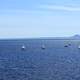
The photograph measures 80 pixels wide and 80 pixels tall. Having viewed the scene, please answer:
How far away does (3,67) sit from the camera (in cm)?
6122

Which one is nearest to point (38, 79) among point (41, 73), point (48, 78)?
point (48, 78)

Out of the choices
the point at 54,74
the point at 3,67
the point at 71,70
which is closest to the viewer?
the point at 54,74

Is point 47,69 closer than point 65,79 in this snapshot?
No

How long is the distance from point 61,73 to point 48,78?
16.1 feet

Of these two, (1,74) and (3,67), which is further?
(3,67)

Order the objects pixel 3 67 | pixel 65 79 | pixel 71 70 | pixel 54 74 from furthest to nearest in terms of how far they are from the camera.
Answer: pixel 3 67
pixel 71 70
pixel 54 74
pixel 65 79

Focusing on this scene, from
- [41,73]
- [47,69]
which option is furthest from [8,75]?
[47,69]

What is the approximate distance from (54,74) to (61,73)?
1854mm

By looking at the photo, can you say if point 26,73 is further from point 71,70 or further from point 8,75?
point 71,70

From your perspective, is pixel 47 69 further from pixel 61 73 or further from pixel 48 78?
pixel 48 78

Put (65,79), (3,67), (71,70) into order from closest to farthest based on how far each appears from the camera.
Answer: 1. (65,79)
2. (71,70)
3. (3,67)

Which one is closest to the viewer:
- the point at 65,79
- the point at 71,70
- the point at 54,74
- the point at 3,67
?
the point at 65,79

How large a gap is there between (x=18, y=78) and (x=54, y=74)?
5.78m

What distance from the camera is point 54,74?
51.5m
